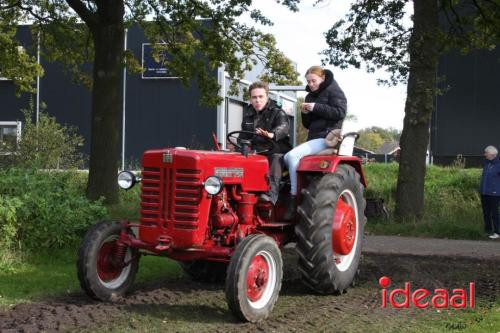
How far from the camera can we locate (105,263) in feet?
20.2

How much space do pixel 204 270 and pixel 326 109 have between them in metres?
2.13

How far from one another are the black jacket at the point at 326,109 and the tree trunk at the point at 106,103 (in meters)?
7.70

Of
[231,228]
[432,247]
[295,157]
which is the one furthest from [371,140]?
[231,228]

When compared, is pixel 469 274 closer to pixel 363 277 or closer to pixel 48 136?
pixel 363 277

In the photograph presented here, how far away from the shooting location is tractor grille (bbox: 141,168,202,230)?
575 cm

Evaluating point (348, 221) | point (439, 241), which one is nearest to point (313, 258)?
point (348, 221)

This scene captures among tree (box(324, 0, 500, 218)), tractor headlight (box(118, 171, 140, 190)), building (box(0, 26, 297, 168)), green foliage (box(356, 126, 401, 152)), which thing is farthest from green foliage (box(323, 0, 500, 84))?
green foliage (box(356, 126, 401, 152))

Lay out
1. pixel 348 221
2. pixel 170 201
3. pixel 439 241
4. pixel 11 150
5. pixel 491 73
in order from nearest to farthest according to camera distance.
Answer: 1. pixel 170 201
2. pixel 348 221
3. pixel 439 241
4. pixel 11 150
5. pixel 491 73

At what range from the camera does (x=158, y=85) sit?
107ft

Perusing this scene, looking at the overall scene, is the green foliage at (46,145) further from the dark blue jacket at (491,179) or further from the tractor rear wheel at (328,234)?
the tractor rear wheel at (328,234)

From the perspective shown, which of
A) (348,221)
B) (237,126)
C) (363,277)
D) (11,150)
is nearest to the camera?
(348,221)

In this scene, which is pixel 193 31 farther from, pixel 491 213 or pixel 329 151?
pixel 329 151

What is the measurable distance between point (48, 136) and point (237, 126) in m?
16.0

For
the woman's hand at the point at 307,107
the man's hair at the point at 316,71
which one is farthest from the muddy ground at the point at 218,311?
the man's hair at the point at 316,71
